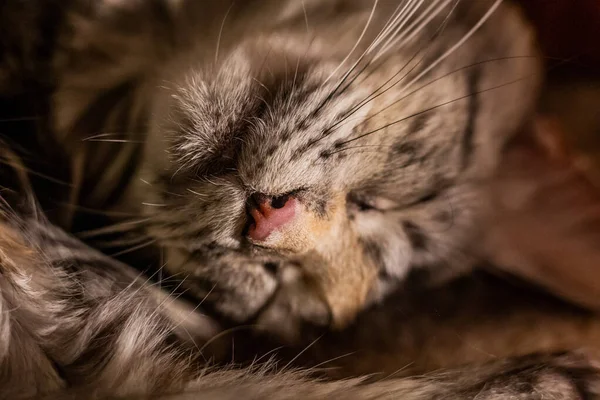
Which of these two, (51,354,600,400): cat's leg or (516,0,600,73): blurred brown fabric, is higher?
(516,0,600,73): blurred brown fabric

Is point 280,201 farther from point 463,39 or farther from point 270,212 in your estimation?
point 463,39

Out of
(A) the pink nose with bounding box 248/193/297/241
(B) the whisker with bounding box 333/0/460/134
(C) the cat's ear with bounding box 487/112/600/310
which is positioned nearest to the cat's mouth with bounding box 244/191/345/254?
(A) the pink nose with bounding box 248/193/297/241

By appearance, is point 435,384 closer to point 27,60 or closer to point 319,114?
point 319,114

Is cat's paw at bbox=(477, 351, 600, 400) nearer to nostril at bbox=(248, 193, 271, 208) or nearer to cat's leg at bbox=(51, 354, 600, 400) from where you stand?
cat's leg at bbox=(51, 354, 600, 400)

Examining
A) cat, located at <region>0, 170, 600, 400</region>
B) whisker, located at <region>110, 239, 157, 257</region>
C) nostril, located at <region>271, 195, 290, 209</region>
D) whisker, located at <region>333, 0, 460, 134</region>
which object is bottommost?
cat, located at <region>0, 170, 600, 400</region>

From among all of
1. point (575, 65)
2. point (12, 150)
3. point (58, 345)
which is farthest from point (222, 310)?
point (575, 65)

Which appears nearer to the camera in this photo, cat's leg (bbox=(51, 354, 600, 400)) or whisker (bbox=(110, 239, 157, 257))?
cat's leg (bbox=(51, 354, 600, 400))

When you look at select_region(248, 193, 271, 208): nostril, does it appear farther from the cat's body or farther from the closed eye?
the closed eye

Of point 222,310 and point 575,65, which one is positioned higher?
point 575,65
